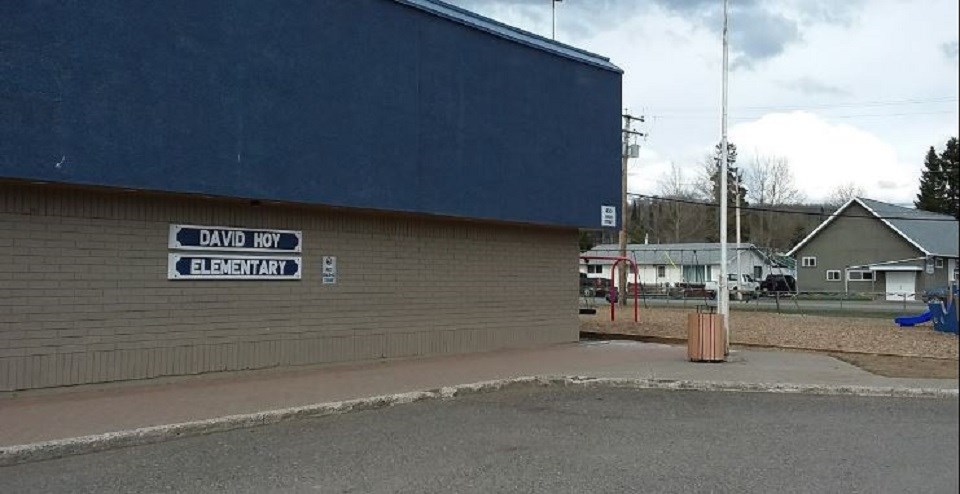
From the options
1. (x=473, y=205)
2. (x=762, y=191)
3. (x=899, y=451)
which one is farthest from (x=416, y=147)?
(x=762, y=191)

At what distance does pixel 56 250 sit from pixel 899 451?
32.3 ft

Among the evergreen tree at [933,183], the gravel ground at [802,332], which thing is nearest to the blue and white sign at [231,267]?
the evergreen tree at [933,183]

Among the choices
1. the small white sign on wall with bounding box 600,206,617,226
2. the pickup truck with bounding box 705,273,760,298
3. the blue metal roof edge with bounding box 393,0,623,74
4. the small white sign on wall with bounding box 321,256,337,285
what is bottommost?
the pickup truck with bounding box 705,273,760,298

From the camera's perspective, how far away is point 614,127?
18266 millimetres

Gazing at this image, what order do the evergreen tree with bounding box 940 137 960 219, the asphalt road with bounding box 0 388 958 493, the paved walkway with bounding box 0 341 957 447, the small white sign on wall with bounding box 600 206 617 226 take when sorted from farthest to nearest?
the small white sign on wall with bounding box 600 206 617 226 < the paved walkway with bounding box 0 341 957 447 < the asphalt road with bounding box 0 388 958 493 < the evergreen tree with bounding box 940 137 960 219

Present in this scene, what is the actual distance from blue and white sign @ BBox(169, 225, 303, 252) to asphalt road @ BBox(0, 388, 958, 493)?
3774 millimetres

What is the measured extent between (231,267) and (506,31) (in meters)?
7.29

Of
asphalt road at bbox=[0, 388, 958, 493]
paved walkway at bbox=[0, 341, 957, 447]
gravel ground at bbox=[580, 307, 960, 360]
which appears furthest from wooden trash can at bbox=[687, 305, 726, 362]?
asphalt road at bbox=[0, 388, 958, 493]

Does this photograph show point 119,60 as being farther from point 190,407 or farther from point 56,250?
point 190,407

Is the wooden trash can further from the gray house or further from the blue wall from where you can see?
the blue wall

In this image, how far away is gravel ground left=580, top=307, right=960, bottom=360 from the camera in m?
17.1

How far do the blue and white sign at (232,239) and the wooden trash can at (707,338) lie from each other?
720 cm

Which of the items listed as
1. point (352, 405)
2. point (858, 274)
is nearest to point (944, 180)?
point (352, 405)

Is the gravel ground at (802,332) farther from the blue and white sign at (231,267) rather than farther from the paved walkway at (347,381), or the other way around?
the blue and white sign at (231,267)
